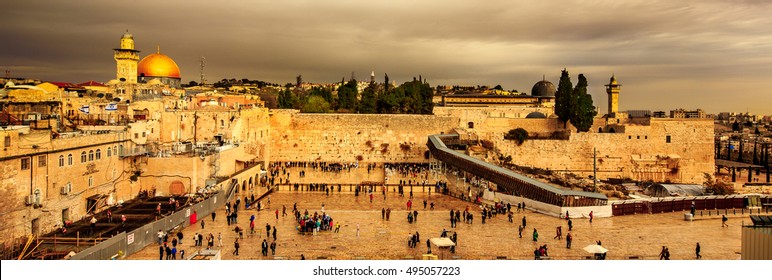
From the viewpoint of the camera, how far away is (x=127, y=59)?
31125mm

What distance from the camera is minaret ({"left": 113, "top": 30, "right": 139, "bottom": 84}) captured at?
101 feet

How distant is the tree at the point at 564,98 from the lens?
30.8 m

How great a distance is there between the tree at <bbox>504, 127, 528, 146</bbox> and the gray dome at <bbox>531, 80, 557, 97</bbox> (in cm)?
1566

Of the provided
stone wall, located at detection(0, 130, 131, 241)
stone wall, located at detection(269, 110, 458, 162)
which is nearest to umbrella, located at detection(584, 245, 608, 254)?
stone wall, located at detection(0, 130, 131, 241)

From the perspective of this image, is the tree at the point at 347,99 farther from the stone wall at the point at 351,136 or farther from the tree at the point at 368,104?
the stone wall at the point at 351,136

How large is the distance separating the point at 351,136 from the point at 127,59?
1259cm

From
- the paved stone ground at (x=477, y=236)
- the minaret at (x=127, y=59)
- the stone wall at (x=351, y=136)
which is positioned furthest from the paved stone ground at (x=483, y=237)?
the minaret at (x=127, y=59)

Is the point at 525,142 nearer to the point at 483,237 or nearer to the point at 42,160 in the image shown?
the point at 483,237

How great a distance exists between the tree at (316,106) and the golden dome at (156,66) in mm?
8493

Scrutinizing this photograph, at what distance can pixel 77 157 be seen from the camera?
15320 millimetres

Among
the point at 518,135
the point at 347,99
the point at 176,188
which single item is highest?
the point at 347,99

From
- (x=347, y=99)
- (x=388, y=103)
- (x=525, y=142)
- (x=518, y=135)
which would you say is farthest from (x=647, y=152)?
(x=347, y=99)

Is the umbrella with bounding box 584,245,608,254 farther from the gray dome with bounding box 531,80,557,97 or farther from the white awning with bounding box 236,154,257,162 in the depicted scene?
the gray dome with bounding box 531,80,557,97
